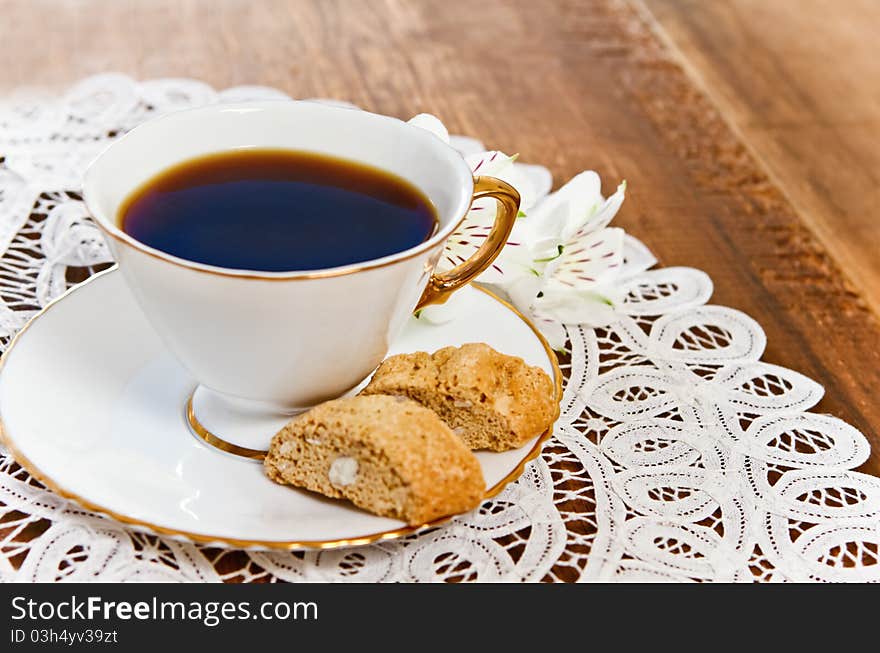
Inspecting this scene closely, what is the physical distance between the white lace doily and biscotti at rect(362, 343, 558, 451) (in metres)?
0.07

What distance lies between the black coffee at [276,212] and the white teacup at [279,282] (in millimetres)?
17

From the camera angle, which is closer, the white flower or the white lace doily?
the white lace doily

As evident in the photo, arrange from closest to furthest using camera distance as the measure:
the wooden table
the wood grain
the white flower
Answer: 1. the white flower
2. the wooden table
3. the wood grain

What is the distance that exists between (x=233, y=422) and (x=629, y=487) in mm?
389

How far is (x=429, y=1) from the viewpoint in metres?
2.12

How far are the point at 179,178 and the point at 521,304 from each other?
427 millimetres

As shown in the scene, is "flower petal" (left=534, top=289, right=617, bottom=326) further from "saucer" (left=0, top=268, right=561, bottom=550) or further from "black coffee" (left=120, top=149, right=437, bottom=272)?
"black coffee" (left=120, top=149, right=437, bottom=272)

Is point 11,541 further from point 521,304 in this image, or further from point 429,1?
point 429,1

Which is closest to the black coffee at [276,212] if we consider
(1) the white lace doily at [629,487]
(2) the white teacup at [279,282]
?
(2) the white teacup at [279,282]

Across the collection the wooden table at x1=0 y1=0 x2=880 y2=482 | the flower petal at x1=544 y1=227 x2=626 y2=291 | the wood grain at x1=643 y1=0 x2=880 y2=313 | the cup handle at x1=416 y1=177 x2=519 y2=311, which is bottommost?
the wood grain at x1=643 y1=0 x2=880 y2=313

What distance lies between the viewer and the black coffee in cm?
96

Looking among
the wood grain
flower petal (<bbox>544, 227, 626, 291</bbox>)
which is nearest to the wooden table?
the wood grain

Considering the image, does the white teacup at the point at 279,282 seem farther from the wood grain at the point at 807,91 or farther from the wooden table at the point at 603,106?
the wood grain at the point at 807,91
